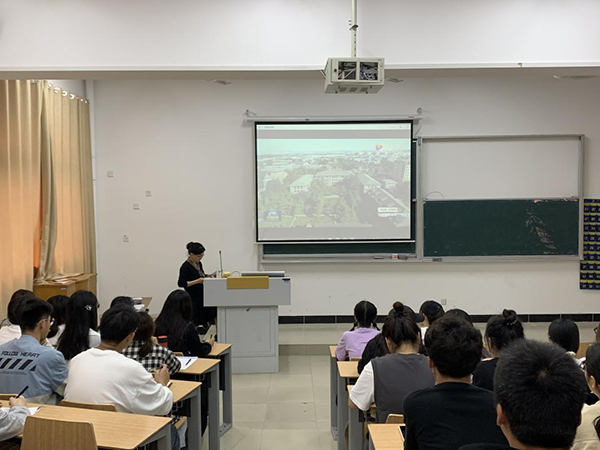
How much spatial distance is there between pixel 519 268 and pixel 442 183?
64.2 inches

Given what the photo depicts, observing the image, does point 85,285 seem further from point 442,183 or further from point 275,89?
point 442,183

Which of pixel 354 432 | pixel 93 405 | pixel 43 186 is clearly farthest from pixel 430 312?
pixel 43 186

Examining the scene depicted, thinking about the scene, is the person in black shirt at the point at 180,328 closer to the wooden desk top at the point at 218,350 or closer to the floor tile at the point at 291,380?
the wooden desk top at the point at 218,350

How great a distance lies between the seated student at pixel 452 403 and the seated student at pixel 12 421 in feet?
5.29

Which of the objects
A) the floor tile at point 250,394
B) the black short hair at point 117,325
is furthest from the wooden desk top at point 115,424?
the floor tile at point 250,394

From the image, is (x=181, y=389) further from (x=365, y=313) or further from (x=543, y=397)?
(x=543, y=397)

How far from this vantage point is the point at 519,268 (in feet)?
25.2

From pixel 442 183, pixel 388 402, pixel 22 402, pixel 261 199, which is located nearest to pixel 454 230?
pixel 442 183

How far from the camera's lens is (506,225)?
24.9ft

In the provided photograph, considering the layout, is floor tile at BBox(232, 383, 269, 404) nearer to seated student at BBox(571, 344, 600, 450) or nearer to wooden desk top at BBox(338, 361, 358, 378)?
wooden desk top at BBox(338, 361, 358, 378)

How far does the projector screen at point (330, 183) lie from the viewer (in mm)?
7547

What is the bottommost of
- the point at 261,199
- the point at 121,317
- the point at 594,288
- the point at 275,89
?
the point at 594,288

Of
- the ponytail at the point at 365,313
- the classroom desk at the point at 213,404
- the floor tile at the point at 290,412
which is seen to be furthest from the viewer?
the floor tile at the point at 290,412

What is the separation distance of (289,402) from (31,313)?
8.58 ft
